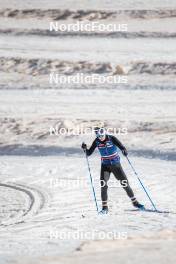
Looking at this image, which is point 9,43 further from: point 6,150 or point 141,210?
point 141,210

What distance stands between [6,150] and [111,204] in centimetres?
846

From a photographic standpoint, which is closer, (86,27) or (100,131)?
(100,131)

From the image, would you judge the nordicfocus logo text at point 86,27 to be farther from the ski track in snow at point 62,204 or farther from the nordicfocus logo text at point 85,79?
the ski track in snow at point 62,204

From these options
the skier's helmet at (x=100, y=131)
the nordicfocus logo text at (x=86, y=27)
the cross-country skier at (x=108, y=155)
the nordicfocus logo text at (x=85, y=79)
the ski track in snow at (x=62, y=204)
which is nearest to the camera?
the ski track in snow at (x=62, y=204)

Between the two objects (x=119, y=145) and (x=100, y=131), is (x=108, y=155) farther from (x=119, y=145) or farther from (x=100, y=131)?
(x=100, y=131)

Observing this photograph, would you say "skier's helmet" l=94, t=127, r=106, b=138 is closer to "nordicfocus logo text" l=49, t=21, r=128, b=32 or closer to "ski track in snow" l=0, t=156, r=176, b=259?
"ski track in snow" l=0, t=156, r=176, b=259

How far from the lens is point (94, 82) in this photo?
95.1 ft

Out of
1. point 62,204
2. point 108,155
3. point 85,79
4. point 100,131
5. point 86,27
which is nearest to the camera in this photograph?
point 100,131

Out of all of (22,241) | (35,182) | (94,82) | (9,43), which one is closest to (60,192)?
(35,182)

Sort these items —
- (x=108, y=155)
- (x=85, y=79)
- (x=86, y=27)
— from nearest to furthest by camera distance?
1. (x=108, y=155)
2. (x=85, y=79)
3. (x=86, y=27)

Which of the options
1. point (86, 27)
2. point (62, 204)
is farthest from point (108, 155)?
point (86, 27)

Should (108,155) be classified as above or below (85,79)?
above

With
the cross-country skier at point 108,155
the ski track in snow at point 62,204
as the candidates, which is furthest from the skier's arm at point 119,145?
the ski track in snow at point 62,204

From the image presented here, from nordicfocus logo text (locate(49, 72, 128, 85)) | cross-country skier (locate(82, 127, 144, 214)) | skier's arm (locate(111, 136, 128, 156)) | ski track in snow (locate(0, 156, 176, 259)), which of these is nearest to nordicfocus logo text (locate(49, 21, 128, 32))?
nordicfocus logo text (locate(49, 72, 128, 85))
